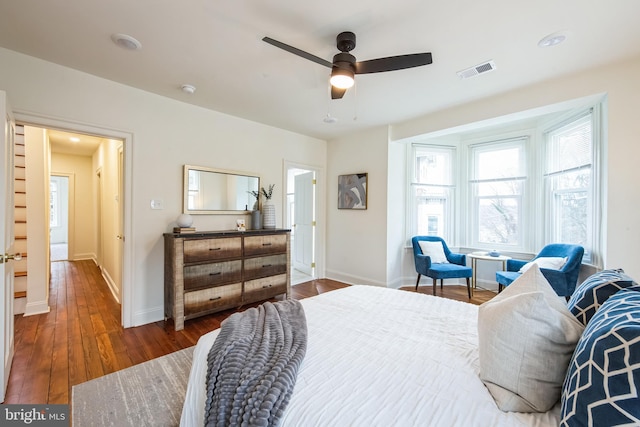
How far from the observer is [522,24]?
194cm

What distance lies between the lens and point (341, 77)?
2.06 metres

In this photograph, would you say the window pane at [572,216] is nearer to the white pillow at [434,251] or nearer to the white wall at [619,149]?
the white wall at [619,149]

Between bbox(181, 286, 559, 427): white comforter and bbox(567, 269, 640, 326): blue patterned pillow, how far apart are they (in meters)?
0.42

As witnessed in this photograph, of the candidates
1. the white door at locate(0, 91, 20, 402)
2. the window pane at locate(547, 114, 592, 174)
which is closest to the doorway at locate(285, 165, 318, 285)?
the white door at locate(0, 91, 20, 402)

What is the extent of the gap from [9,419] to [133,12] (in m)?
2.58

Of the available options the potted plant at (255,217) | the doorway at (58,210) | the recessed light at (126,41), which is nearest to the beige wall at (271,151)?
the potted plant at (255,217)

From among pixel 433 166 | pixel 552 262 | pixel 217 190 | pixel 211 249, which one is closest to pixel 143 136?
pixel 217 190

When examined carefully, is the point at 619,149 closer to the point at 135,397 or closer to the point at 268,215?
the point at 268,215

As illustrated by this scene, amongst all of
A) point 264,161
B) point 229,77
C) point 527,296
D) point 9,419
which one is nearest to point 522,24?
point 527,296

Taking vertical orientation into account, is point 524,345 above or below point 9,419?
above

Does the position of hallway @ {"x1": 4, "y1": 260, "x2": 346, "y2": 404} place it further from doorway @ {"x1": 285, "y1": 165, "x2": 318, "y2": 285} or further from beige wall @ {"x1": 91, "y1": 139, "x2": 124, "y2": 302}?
doorway @ {"x1": 285, "y1": 165, "x2": 318, "y2": 285}

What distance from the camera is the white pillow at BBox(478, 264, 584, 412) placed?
882 mm

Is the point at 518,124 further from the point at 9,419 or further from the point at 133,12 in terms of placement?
the point at 9,419

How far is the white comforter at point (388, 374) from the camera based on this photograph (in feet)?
2.79
